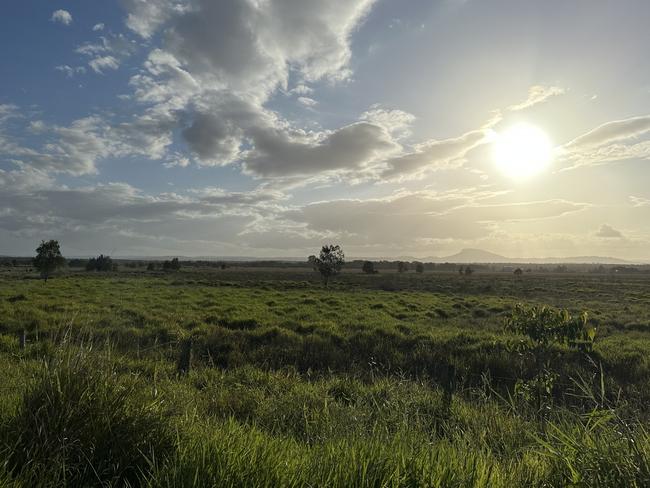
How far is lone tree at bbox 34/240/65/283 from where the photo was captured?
53.9 metres

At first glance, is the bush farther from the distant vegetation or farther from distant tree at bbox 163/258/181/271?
distant tree at bbox 163/258/181/271

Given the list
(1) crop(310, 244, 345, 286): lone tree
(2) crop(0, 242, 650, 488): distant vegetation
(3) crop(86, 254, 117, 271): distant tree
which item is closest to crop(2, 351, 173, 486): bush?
(2) crop(0, 242, 650, 488): distant vegetation

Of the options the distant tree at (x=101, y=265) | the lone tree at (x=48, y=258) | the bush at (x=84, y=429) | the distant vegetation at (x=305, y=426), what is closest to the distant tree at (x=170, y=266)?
the distant tree at (x=101, y=265)

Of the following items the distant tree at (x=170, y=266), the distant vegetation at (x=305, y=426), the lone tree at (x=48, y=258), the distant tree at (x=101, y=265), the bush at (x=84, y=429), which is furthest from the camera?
the distant tree at (x=170, y=266)

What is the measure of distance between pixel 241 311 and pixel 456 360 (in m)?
14.0

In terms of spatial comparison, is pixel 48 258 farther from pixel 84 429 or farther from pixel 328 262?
pixel 84 429

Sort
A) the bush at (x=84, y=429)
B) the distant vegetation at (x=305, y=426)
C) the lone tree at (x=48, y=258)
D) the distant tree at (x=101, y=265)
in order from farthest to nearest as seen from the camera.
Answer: the distant tree at (x=101, y=265)
the lone tree at (x=48, y=258)
the bush at (x=84, y=429)
the distant vegetation at (x=305, y=426)

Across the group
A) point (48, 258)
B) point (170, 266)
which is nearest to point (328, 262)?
point (48, 258)

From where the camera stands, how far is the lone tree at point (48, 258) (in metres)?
53.9

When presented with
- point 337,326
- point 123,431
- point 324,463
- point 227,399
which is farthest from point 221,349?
point 324,463

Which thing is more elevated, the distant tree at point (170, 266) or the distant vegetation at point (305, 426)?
the distant tree at point (170, 266)

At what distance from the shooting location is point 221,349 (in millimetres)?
14922

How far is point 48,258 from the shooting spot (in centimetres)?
5416

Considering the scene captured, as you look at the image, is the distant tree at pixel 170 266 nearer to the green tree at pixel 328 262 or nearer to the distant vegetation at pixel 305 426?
the green tree at pixel 328 262
